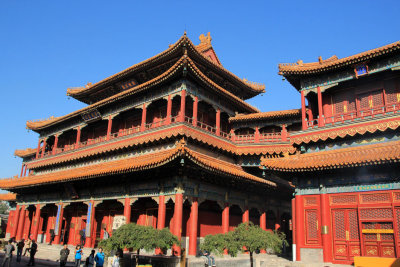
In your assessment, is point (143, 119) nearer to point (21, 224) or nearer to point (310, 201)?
point (310, 201)

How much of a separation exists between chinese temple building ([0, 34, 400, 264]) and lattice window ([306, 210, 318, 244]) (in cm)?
4

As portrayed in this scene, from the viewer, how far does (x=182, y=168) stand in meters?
17.3

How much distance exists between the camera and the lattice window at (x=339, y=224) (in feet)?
48.3

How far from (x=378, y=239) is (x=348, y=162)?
3.36 metres

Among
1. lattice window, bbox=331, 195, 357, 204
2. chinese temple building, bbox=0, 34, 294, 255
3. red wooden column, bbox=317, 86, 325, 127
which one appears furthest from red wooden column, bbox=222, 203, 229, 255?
red wooden column, bbox=317, 86, 325, 127

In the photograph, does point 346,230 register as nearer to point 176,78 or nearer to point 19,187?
point 176,78

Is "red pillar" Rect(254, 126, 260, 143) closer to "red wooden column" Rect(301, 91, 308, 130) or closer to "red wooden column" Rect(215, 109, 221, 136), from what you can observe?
"red wooden column" Rect(215, 109, 221, 136)

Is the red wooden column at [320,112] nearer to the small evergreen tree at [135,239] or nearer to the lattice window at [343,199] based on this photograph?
the lattice window at [343,199]

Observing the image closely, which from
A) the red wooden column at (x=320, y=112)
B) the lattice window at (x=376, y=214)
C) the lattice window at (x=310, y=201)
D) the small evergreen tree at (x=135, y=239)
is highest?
the red wooden column at (x=320, y=112)

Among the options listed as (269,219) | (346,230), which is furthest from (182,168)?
(269,219)

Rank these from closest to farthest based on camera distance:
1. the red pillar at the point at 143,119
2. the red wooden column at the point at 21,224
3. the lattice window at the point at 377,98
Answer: the lattice window at the point at 377,98 → the red pillar at the point at 143,119 → the red wooden column at the point at 21,224

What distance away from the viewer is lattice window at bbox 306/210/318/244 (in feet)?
50.0

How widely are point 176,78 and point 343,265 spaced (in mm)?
13411

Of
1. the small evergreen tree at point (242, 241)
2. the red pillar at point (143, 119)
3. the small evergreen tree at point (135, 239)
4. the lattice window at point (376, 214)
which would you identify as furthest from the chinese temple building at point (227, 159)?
the small evergreen tree at point (242, 241)
